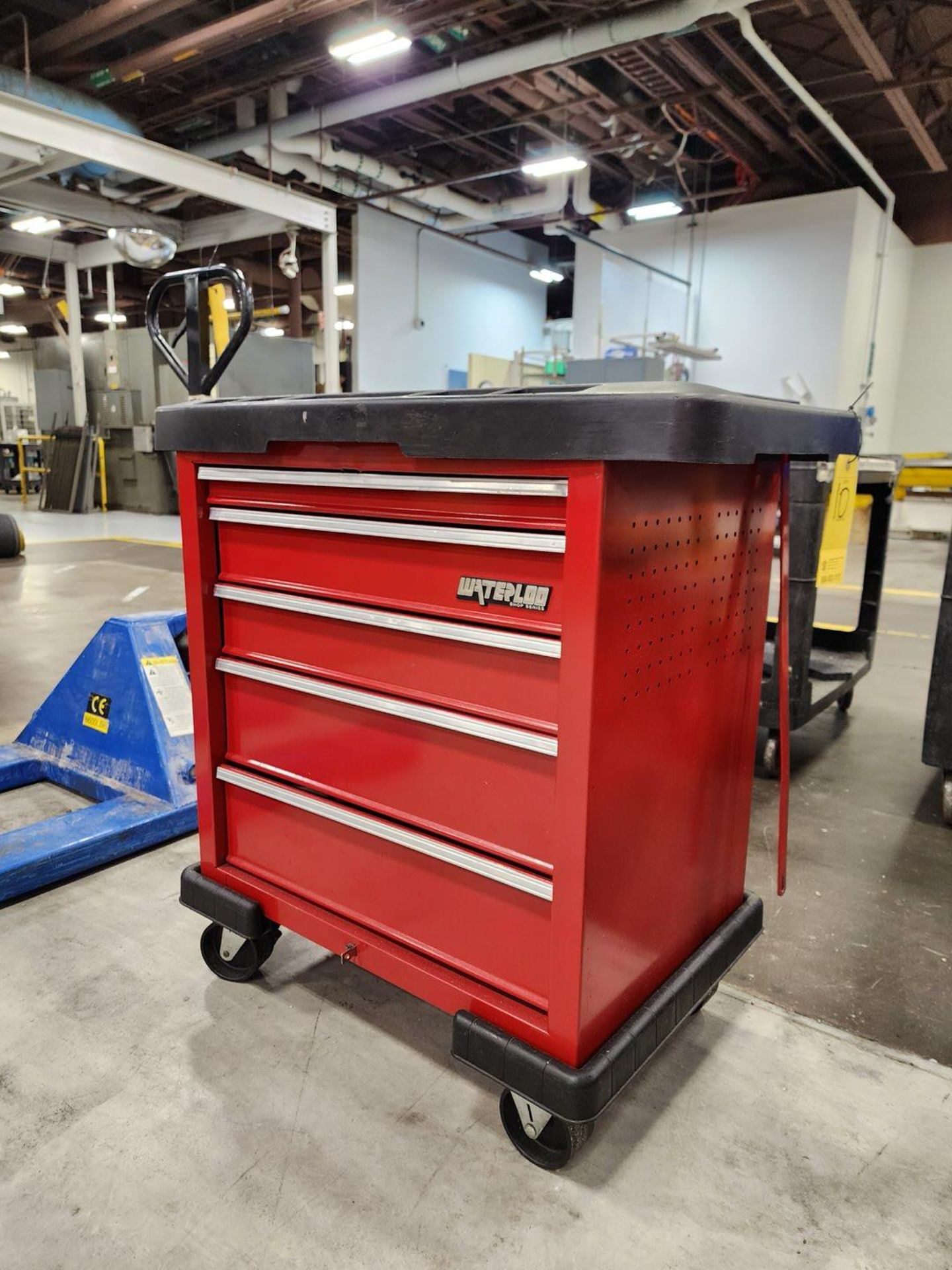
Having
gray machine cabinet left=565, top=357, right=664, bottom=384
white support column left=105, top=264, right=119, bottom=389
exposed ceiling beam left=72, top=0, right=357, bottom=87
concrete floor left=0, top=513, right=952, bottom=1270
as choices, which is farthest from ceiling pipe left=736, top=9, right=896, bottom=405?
white support column left=105, top=264, right=119, bottom=389

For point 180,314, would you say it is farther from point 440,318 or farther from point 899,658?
point 899,658

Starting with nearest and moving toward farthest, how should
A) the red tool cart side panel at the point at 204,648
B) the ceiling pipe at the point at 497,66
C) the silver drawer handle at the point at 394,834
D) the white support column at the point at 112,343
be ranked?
the silver drawer handle at the point at 394,834 → the red tool cart side panel at the point at 204,648 → the ceiling pipe at the point at 497,66 → the white support column at the point at 112,343

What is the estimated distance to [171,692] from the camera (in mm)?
2201

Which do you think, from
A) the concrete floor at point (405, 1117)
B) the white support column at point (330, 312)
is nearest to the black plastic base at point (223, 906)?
the concrete floor at point (405, 1117)

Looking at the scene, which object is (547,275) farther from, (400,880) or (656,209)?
(400,880)

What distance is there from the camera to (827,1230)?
1.04 m

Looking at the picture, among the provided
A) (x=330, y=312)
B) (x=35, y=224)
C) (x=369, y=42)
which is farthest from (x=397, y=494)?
(x=35, y=224)

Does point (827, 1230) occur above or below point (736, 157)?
below

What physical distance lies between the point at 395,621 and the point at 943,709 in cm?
185

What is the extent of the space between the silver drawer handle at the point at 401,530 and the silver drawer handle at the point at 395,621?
0.11 metres

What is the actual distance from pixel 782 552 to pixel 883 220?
11350 mm

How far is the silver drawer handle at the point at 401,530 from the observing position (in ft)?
3.27

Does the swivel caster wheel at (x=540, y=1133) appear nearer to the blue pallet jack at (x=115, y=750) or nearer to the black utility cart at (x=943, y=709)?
the blue pallet jack at (x=115, y=750)

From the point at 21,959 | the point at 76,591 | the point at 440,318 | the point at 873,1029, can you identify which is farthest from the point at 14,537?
the point at 440,318
